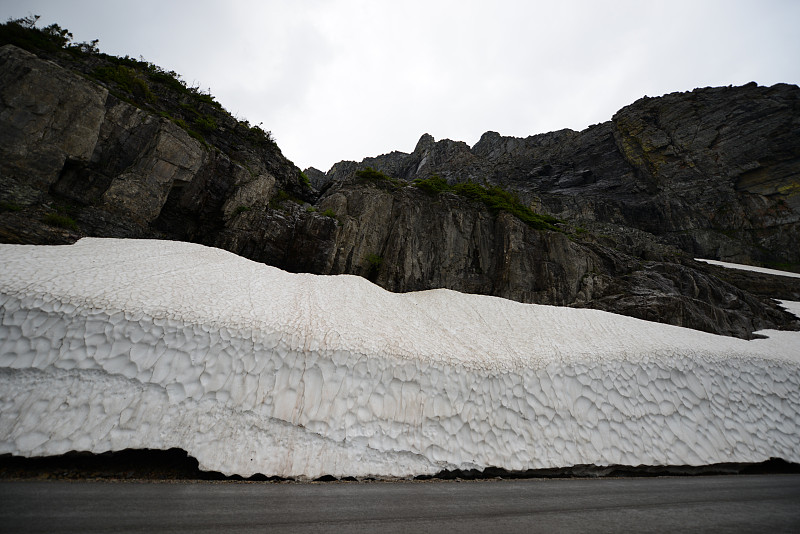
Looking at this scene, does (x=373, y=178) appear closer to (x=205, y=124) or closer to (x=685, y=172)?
(x=205, y=124)

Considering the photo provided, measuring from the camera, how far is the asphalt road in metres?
3.56

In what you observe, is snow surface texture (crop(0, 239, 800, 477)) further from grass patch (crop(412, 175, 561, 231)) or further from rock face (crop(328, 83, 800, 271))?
rock face (crop(328, 83, 800, 271))

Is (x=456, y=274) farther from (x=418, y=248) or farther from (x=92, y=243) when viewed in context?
(x=92, y=243)

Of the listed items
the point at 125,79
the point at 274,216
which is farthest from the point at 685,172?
the point at 125,79

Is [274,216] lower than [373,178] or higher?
lower

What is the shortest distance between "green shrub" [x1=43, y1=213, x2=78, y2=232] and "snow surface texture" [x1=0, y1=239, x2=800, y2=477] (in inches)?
52.6

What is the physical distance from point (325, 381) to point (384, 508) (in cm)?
316

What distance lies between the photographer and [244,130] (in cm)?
2177

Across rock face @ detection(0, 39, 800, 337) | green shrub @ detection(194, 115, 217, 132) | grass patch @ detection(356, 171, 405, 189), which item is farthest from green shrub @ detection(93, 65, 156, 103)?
grass patch @ detection(356, 171, 405, 189)

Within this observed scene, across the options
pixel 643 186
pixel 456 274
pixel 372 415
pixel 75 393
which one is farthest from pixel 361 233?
pixel 643 186

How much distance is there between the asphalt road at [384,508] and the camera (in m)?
3.56

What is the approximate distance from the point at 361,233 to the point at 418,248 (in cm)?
376

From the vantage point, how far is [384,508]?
4367 millimetres

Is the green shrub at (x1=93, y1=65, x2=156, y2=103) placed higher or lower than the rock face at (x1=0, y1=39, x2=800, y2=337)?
higher
